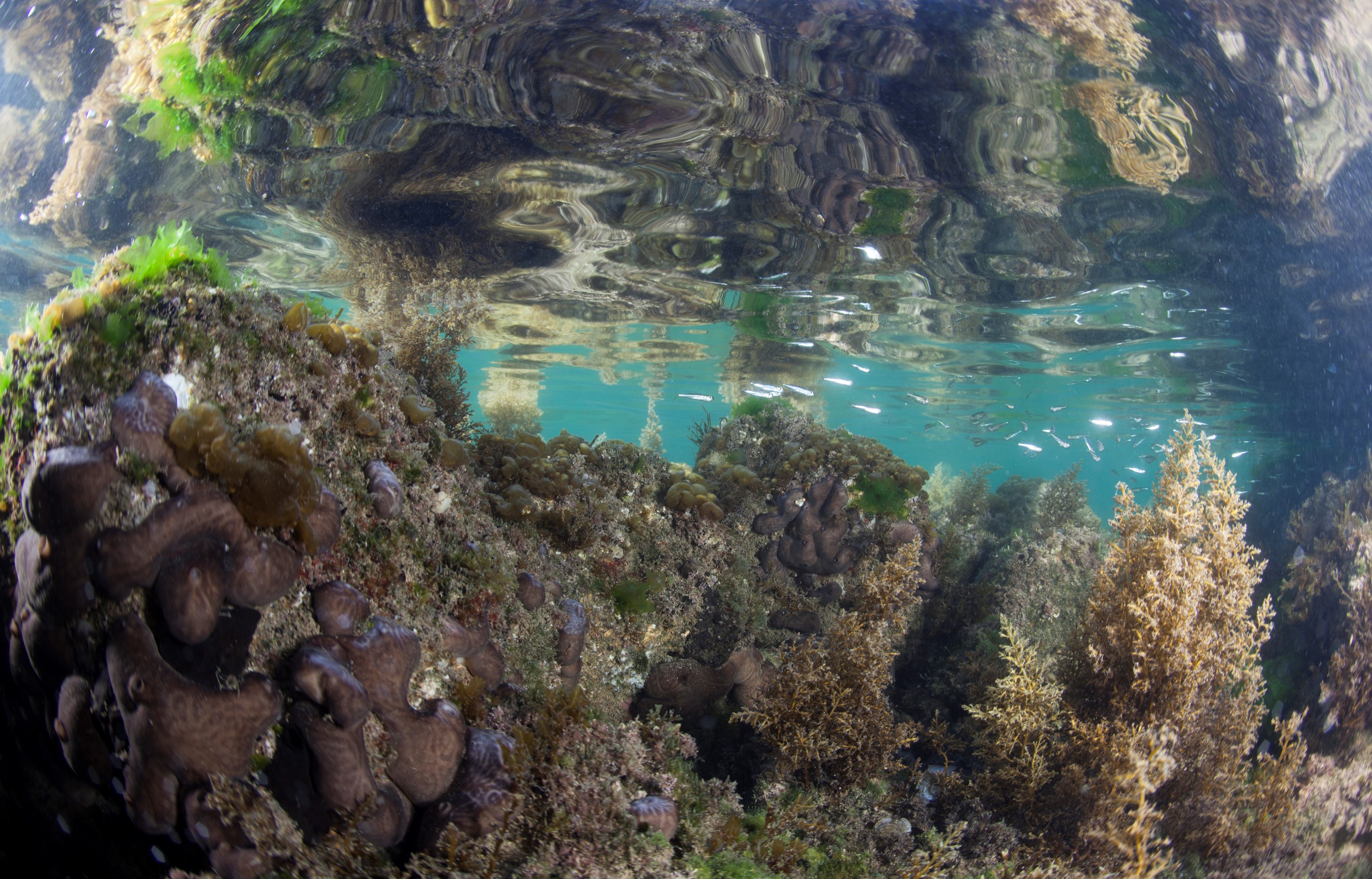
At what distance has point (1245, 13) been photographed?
641cm

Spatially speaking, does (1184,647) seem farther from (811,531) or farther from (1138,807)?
(811,531)

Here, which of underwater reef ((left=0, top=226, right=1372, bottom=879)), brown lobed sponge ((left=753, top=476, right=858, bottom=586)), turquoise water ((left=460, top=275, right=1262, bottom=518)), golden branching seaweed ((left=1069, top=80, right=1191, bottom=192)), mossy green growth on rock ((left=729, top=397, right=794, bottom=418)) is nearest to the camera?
underwater reef ((left=0, top=226, right=1372, bottom=879))

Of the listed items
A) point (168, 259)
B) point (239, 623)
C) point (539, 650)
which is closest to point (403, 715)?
point (239, 623)

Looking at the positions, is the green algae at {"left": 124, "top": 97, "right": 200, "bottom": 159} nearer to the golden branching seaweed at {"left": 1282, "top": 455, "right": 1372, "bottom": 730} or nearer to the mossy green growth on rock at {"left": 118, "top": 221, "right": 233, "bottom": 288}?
the mossy green growth on rock at {"left": 118, "top": 221, "right": 233, "bottom": 288}

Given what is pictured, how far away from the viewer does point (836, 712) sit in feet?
17.3

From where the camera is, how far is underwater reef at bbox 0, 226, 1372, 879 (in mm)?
2670

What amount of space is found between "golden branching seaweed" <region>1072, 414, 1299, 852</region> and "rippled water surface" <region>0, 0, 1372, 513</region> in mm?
4538

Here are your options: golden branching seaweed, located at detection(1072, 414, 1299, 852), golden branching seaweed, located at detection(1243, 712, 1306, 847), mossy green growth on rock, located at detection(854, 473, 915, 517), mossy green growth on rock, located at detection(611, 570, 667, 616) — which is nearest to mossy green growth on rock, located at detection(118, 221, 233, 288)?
mossy green growth on rock, located at detection(611, 570, 667, 616)

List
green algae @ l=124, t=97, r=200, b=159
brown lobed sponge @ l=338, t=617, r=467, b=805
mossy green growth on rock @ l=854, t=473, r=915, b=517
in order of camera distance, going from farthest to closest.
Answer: mossy green growth on rock @ l=854, t=473, r=915, b=517, green algae @ l=124, t=97, r=200, b=159, brown lobed sponge @ l=338, t=617, r=467, b=805

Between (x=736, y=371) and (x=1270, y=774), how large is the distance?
18715 mm

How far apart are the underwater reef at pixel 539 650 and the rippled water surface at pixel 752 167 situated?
3561mm

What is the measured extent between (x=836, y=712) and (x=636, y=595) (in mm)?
2157

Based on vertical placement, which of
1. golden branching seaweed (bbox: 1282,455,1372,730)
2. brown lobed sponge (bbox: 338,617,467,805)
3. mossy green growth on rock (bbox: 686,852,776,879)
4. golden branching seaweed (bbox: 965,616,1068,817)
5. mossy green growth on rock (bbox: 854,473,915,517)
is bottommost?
golden branching seaweed (bbox: 1282,455,1372,730)

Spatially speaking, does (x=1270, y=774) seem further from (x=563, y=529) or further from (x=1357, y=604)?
(x=563, y=529)
